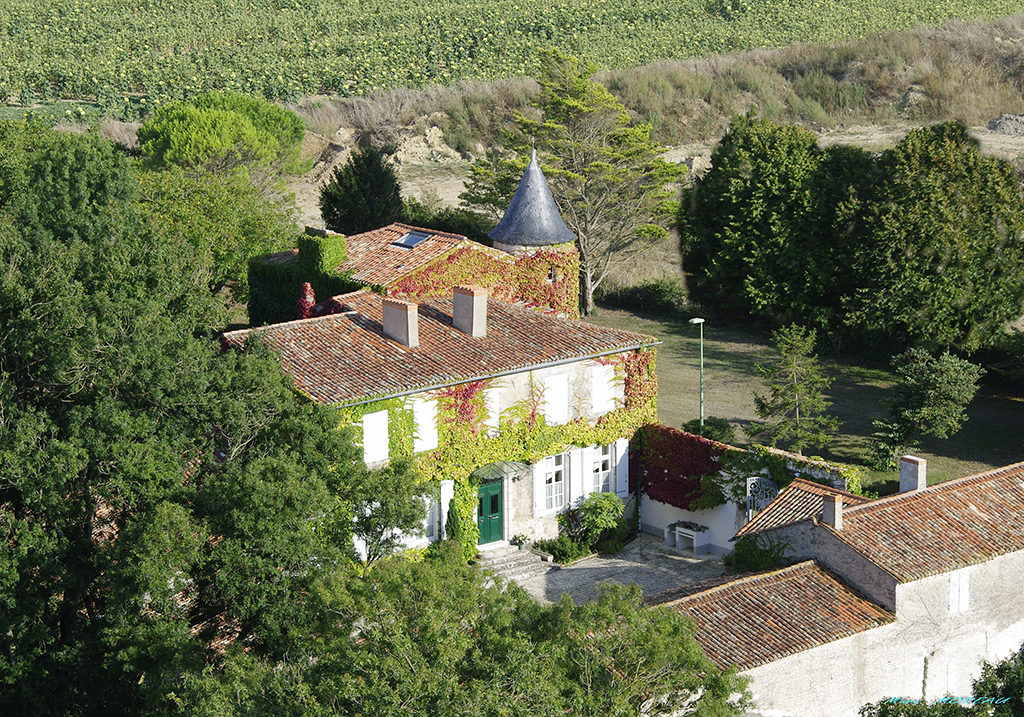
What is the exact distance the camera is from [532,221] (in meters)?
37.9

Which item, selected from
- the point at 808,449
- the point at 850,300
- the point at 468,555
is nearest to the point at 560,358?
the point at 468,555

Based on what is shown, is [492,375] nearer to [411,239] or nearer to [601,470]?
[601,470]

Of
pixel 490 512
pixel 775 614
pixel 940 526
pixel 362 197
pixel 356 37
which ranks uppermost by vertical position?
pixel 356 37

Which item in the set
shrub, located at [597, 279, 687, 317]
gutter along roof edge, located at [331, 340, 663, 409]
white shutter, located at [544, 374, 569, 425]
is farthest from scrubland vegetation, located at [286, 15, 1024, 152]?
white shutter, located at [544, 374, 569, 425]

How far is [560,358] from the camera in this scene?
98.1 feet

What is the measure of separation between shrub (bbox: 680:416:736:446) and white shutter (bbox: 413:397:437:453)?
7869mm

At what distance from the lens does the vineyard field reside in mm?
72750

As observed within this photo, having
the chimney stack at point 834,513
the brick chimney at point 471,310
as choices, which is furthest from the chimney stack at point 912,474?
the brick chimney at point 471,310

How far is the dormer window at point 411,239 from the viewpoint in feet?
118

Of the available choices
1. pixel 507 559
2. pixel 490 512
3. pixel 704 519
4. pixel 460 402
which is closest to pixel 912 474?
pixel 704 519

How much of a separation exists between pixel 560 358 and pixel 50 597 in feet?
41.6

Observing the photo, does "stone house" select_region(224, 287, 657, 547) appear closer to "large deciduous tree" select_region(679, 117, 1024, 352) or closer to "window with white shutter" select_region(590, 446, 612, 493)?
"window with white shutter" select_region(590, 446, 612, 493)

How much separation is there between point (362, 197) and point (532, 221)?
1318 cm

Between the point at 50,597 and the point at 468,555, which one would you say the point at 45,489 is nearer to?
the point at 50,597
